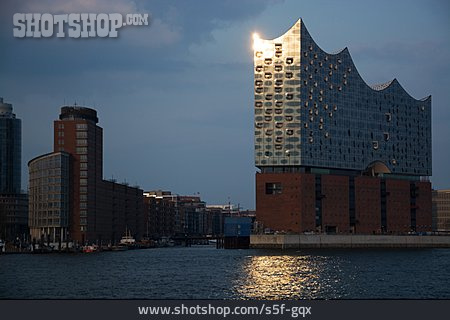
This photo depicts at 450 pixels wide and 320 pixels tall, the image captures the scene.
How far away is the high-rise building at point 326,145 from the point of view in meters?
148

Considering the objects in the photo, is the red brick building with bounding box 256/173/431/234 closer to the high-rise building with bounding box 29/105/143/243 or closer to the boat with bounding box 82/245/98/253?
the boat with bounding box 82/245/98/253

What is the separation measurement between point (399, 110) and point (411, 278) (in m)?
104

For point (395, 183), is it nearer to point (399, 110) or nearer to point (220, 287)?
point (399, 110)

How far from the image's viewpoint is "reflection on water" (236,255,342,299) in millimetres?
51938

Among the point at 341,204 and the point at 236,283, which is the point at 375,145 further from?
the point at 236,283

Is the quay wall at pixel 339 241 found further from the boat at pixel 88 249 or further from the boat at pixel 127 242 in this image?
the boat at pixel 127 242

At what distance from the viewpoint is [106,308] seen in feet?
88.0

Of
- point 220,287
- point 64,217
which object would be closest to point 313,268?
point 220,287

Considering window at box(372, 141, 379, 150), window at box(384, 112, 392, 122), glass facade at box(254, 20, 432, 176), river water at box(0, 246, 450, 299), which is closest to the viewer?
river water at box(0, 246, 450, 299)

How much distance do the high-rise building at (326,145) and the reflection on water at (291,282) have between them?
210 feet

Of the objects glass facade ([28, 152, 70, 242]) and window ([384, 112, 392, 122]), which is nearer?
glass facade ([28, 152, 70, 242])

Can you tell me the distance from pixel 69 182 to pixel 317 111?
4999cm

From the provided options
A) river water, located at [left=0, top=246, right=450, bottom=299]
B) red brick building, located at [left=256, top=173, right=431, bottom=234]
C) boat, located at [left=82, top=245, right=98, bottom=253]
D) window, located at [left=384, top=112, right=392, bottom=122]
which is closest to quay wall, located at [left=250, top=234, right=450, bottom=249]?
red brick building, located at [left=256, top=173, right=431, bottom=234]

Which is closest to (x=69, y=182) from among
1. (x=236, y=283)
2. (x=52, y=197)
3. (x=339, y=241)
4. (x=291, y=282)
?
(x=52, y=197)
